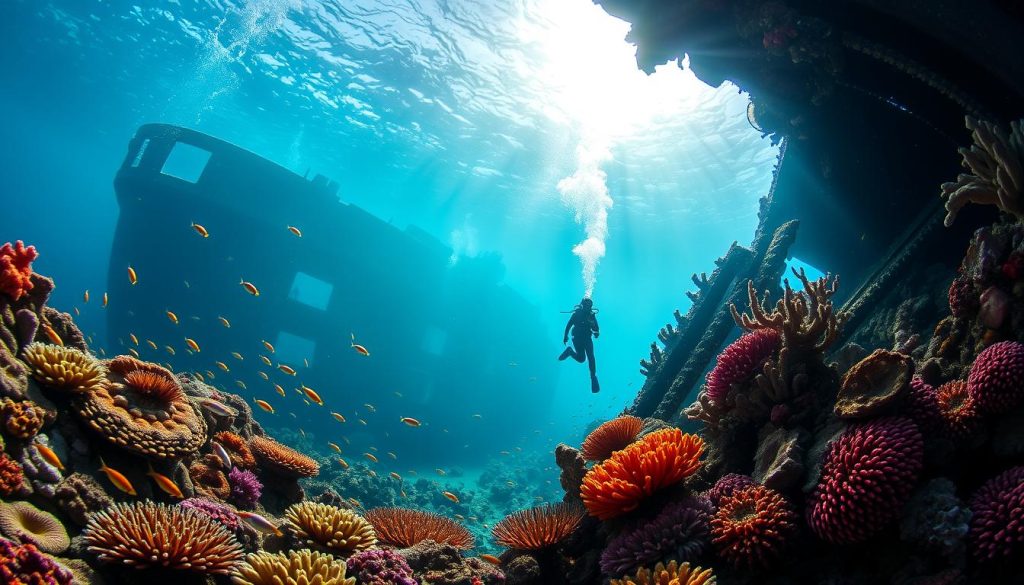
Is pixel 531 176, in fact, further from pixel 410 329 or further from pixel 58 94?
pixel 58 94

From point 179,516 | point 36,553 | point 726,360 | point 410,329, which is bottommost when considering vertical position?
point 36,553

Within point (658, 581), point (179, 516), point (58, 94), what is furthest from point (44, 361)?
point (58, 94)

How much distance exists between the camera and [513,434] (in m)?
35.7

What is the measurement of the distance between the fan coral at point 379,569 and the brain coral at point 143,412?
7.03ft

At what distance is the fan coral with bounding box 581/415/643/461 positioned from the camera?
5.14 m

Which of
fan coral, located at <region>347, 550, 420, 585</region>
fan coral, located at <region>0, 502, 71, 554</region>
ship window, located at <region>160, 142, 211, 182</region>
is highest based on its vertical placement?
ship window, located at <region>160, 142, 211, 182</region>

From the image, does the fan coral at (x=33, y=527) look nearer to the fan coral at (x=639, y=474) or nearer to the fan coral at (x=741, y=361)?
the fan coral at (x=639, y=474)

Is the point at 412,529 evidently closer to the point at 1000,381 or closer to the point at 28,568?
the point at 28,568

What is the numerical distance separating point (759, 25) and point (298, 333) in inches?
983

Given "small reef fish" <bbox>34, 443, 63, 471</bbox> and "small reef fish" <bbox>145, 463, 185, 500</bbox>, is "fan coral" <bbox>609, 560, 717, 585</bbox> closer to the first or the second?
"small reef fish" <bbox>145, 463, 185, 500</bbox>

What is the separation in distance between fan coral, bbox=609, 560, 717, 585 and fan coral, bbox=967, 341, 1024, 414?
2.21 metres

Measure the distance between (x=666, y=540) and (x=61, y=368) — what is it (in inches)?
198

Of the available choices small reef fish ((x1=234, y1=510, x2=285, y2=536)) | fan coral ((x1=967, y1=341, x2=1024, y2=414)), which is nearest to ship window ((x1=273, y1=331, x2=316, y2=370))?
small reef fish ((x1=234, y1=510, x2=285, y2=536))

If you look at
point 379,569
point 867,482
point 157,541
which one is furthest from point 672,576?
point 157,541
